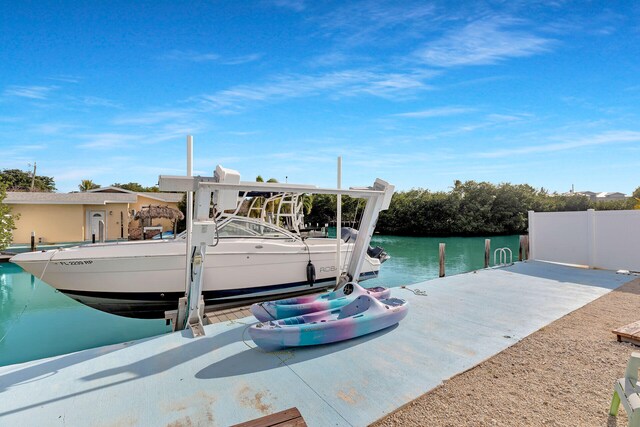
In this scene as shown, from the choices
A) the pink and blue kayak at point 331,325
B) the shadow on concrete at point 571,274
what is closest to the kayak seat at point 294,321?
the pink and blue kayak at point 331,325

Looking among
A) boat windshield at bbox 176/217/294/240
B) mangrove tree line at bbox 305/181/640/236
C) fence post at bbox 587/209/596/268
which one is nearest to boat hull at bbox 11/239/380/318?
boat windshield at bbox 176/217/294/240

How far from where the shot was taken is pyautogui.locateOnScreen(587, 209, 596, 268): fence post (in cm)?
917

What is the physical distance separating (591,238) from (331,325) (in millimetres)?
9313

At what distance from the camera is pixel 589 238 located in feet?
30.6

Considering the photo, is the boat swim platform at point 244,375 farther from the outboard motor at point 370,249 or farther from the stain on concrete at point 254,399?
the outboard motor at point 370,249

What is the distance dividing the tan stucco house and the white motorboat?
16.8m

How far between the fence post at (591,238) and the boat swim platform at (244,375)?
576 cm

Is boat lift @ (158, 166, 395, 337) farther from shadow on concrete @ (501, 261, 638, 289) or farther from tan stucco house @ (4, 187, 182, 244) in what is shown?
tan stucco house @ (4, 187, 182, 244)

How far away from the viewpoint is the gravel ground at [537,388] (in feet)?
8.24

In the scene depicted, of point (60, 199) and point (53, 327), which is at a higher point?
point (60, 199)

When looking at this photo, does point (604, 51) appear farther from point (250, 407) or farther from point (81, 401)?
point (81, 401)

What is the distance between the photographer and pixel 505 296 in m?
6.24

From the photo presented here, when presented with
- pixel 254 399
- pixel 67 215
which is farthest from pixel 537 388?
pixel 67 215

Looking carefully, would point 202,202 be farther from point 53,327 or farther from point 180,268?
point 53,327
